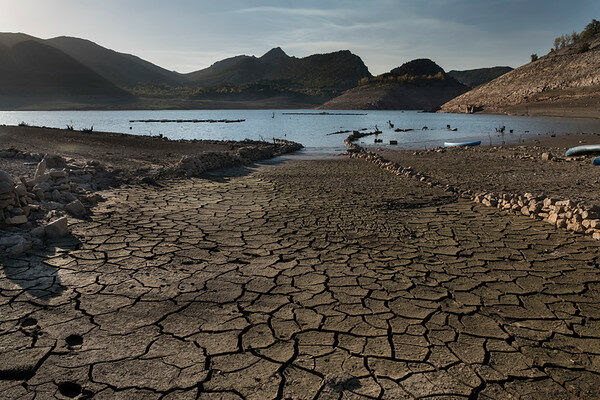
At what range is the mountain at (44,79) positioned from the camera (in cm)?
9956

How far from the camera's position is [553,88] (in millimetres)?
57281

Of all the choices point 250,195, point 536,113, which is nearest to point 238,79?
point 536,113

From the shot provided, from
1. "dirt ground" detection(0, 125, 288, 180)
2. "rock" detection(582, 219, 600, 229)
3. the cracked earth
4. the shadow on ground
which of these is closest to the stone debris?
the shadow on ground

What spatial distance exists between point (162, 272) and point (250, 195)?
164 inches

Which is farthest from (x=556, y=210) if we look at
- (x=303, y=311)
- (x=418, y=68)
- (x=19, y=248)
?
(x=418, y=68)

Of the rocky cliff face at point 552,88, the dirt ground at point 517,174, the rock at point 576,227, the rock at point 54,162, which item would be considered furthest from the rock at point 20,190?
the rocky cliff face at point 552,88

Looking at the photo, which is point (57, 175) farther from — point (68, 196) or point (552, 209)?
point (552, 209)

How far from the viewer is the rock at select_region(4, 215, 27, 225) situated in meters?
5.07

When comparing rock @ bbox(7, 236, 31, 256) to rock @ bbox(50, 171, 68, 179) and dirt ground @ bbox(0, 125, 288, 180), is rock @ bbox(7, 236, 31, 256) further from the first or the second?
dirt ground @ bbox(0, 125, 288, 180)

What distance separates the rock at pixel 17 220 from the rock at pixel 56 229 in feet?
1.84

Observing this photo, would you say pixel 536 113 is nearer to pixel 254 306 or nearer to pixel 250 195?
pixel 250 195

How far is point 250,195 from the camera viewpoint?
8.18m

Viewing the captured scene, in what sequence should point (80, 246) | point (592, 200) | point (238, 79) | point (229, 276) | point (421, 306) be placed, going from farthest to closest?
1. point (238, 79)
2. point (592, 200)
3. point (80, 246)
4. point (229, 276)
5. point (421, 306)

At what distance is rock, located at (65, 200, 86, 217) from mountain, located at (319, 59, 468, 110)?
4134 inches
